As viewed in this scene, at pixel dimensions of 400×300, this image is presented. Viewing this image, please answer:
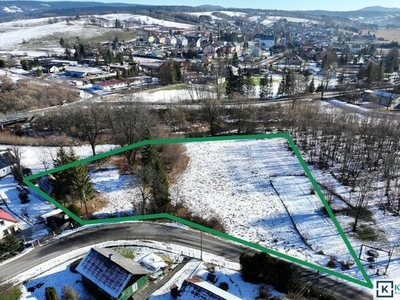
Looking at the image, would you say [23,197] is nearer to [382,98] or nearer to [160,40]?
[382,98]

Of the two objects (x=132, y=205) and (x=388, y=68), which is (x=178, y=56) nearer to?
(x=388, y=68)

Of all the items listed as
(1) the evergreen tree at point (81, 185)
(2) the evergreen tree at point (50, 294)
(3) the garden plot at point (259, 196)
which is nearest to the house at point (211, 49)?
(3) the garden plot at point (259, 196)

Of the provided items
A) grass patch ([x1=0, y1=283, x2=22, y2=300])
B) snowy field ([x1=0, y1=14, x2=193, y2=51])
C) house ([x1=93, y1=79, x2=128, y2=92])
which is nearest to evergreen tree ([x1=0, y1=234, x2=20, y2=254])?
grass patch ([x1=0, y1=283, x2=22, y2=300])

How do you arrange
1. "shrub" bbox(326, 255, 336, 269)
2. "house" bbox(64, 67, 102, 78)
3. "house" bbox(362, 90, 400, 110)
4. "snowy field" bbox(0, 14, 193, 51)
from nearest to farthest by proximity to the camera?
"shrub" bbox(326, 255, 336, 269), "house" bbox(362, 90, 400, 110), "house" bbox(64, 67, 102, 78), "snowy field" bbox(0, 14, 193, 51)

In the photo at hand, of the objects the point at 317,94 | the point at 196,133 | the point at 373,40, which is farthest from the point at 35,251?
the point at 373,40

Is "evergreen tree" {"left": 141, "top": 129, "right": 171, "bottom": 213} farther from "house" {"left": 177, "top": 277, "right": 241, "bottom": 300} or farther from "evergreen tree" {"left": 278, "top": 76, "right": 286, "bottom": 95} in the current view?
"evergreen tree" {"left": 278, "top": 76, "right": 286, "bottom": 95}
